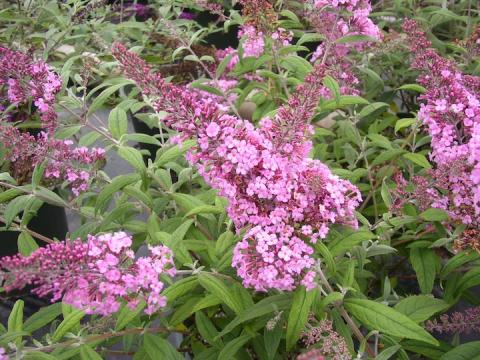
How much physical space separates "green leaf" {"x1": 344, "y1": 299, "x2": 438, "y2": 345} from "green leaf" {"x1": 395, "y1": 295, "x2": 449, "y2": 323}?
0.16 metres

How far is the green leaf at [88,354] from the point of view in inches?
53.7

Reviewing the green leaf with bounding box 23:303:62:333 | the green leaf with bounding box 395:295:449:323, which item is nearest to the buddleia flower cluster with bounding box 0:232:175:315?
the green leaf with bounding box 23:303:62:333

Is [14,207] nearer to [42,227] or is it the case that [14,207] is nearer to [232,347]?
[232,347]

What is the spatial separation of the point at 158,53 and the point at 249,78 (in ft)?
3.32

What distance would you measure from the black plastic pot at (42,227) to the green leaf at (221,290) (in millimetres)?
1489

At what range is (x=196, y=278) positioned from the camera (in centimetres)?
147

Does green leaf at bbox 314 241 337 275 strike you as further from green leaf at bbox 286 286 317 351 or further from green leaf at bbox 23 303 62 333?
green leaf at bbox 23 303 62 333

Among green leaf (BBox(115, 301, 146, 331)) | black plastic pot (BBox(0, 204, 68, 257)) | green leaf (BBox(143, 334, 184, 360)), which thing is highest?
green leaf (BBox(115, 301, 146, 331))

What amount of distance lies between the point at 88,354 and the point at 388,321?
0.76m

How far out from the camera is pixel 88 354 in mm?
1375

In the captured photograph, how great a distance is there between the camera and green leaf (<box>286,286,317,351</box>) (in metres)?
1.29

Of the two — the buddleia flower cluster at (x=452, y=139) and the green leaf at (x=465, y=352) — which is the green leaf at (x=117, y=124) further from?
the green leaf at (x=465, y=352)

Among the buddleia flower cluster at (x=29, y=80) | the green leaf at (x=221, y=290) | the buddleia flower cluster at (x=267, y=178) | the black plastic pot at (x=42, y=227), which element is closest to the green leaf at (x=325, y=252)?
the buddleia flower cluster at (x=267, y=178)

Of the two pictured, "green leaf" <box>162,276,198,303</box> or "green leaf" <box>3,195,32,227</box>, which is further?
"green leaf" <box>3,195,32,227</box>
